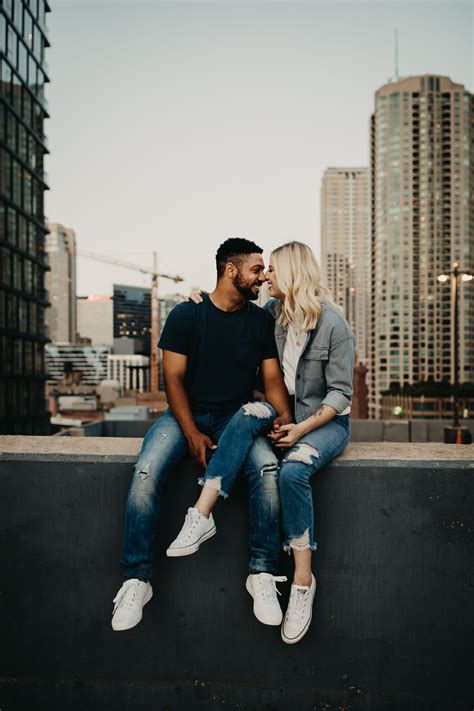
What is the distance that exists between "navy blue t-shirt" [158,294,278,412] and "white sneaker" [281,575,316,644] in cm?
103

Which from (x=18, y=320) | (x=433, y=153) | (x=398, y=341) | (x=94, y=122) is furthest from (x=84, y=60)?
(x=433, y=153)

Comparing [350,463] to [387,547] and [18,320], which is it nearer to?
[387,547]

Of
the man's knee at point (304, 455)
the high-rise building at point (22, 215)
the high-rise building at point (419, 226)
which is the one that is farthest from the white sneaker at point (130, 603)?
the high-rise building at point (419, 226)

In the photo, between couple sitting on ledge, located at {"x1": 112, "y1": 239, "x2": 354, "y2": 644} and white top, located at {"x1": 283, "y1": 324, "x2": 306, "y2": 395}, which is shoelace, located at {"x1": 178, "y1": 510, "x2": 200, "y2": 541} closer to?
couple sitting on ledge, located at {"x1": 112, "y1": 239, "x2": 354, "y2": 644}

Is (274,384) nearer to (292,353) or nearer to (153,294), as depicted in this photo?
(292,353)

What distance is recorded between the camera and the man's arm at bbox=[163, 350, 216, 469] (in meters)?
2.62

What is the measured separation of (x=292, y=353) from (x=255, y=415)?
602 mm

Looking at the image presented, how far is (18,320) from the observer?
42031 millimetres

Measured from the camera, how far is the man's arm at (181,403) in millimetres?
2619

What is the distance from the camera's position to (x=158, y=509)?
249 centimetres

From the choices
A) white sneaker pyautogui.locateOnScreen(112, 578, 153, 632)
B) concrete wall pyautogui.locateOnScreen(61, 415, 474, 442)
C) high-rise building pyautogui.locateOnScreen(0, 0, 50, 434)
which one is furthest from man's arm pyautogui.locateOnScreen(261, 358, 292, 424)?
high-rise building pyautogui.locateOnScreen(0, 0, 50, 434)

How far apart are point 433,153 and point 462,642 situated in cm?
15933

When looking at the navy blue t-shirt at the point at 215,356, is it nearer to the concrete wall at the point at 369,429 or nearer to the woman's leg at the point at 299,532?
the woman's leg at the point at 299,532

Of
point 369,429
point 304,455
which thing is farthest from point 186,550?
point 369,429
